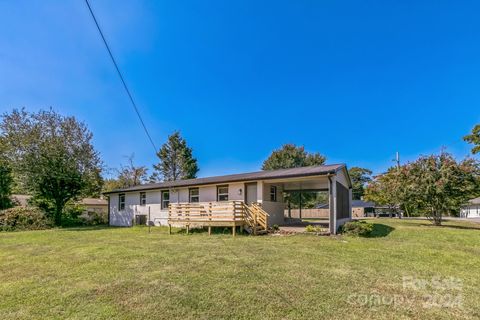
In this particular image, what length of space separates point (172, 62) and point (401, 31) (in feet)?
36.4

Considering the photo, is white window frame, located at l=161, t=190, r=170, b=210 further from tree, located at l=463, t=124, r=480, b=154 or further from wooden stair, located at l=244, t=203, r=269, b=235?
tree, located at l=463, t=124, r=480, b=154

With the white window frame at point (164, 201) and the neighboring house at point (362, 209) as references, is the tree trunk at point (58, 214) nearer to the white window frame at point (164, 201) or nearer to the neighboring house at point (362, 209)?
the white window frame at point (164, 201)

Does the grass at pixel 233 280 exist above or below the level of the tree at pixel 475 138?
below

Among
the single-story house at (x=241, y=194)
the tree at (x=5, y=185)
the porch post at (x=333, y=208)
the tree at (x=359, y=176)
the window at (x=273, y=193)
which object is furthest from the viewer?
the tree at (x=359, y=176)

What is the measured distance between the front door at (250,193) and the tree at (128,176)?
1106 inches

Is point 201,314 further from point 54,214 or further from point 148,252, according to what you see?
point 54,214

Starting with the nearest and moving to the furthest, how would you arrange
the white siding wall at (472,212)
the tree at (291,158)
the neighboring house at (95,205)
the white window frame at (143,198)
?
the white window frame at (143,198), the neighboring house at (95,205), the tree at (291,158), the white siding wall at (472,212)

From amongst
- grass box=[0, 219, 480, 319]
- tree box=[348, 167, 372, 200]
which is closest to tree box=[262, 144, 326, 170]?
tree box=[348, 167, 372, 200]

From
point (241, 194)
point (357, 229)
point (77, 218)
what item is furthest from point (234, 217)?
point (77, 218)

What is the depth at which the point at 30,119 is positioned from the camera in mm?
18234

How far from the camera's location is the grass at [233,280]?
3.78 m

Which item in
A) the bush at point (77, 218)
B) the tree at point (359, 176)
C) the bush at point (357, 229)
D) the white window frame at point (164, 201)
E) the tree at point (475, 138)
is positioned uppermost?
the tree at point (475, 138)

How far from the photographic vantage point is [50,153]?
18.1 m

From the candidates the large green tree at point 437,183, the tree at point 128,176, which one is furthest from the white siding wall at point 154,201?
the tree at point 128,176
